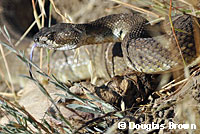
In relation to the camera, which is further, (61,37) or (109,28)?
(109,28)

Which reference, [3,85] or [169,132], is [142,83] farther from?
[3,85]

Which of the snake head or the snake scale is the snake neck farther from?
the snake head

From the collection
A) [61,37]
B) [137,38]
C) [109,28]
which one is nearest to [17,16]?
[61,37]

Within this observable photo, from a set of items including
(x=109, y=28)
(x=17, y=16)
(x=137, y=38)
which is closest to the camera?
(x=137, y=38)

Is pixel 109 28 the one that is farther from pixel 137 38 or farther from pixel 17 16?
pixel 17 16

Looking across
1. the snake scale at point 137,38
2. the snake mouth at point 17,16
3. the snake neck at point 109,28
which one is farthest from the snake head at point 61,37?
the snake mouth at point 17,16

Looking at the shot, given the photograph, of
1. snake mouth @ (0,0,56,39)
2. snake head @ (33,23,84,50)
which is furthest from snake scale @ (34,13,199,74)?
snake mouth @ (0,0,56,39)

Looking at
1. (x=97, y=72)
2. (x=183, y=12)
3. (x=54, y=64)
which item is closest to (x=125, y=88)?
(x=183, y=12)

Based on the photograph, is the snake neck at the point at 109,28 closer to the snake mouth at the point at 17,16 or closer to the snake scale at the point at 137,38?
the snake scale at the point at 137,38
